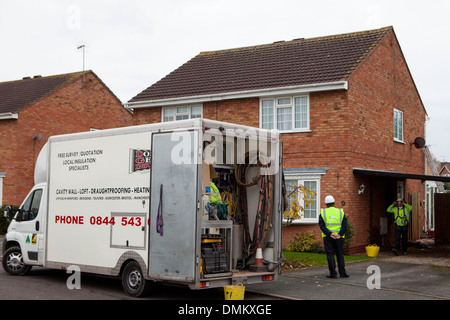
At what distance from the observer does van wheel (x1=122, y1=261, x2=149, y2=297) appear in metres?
9.41

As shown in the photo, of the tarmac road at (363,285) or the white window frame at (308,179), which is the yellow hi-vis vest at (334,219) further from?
the white window frame at (308,179)

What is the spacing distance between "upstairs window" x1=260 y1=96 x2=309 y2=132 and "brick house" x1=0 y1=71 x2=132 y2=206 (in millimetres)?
10555

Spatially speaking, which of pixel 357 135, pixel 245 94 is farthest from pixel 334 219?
pixel 245 94

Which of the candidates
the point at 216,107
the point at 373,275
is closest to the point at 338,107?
the point at 216,107

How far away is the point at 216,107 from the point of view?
1984 cm

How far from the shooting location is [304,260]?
49.0ft

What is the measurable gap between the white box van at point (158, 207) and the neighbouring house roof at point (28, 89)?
13.6 meters

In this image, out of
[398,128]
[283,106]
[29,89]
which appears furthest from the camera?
[29,89]

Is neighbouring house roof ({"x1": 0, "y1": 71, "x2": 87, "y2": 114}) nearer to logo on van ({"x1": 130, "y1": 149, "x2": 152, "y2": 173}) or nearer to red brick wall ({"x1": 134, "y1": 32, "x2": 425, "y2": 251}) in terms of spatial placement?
red brick wall ({"x1": 134, "y1": 32, "x2": 425, "y2": 251})

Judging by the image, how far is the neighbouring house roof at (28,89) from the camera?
24.9m

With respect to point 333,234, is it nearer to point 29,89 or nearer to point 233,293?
point 233,293

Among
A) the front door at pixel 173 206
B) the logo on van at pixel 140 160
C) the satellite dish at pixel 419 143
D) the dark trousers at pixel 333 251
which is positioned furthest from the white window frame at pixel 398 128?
the front door at pixel 173 206

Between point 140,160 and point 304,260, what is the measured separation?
6769 mm
